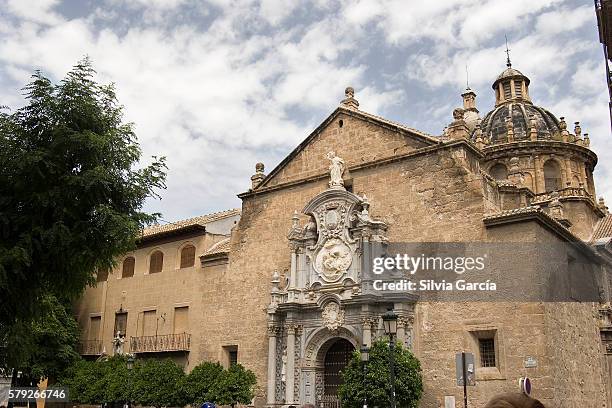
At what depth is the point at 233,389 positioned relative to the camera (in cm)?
1997

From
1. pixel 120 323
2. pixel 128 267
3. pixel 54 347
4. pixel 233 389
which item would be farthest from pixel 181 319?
pixel 54 347

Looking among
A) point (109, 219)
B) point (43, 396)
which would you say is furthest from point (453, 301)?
point (43, 396)

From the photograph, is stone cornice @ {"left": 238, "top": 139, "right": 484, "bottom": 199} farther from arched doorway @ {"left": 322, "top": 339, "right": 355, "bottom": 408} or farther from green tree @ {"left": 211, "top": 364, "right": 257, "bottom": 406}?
green tree @ {"left": 211, "top": 364, "right": 257, "bottom": 406}

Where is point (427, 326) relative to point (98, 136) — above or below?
below

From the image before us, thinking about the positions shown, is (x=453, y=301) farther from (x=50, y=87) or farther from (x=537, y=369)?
(x=50, y=87)

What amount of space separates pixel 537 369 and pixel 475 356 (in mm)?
1671

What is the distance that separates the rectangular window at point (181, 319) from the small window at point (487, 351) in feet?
39.3

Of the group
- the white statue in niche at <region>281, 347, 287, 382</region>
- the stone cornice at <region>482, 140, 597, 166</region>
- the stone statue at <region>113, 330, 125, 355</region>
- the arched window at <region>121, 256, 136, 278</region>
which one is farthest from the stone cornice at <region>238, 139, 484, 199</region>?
the stone cornice at <region>482, 140, 597, 166</region>

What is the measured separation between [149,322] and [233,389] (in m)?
7.66

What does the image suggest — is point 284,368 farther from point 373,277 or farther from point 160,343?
point 160,343

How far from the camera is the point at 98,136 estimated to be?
13.3 meters

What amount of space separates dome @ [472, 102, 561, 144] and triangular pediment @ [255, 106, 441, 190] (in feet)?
47.6

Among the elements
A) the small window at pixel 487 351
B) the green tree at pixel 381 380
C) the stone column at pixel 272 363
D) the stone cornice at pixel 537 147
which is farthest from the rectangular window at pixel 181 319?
the stone cornice at pixel 537 147

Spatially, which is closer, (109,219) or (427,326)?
(109,219)
